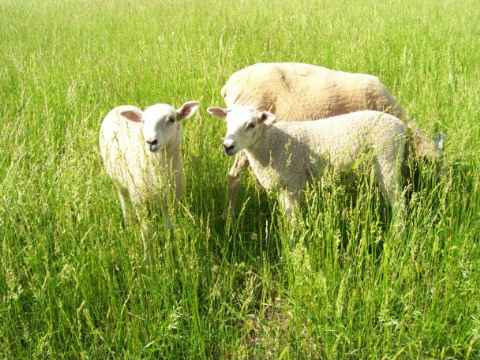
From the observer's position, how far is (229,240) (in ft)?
7.48

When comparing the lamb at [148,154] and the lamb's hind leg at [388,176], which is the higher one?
the lamb at [148,154]

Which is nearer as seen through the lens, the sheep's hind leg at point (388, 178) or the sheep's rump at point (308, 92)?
the sheep's hind leg at point (388, 178)

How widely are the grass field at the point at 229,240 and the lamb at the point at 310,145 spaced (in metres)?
0.15

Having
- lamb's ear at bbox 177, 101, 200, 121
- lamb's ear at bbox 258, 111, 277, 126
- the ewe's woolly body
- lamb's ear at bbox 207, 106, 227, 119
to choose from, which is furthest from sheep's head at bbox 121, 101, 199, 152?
the ewe's woolly body

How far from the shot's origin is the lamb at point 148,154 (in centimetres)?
253

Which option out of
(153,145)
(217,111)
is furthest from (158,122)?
(217,111)

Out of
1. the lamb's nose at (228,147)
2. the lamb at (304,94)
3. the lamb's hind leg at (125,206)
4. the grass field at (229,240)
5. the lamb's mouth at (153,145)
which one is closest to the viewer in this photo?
the grass field at (229,240)

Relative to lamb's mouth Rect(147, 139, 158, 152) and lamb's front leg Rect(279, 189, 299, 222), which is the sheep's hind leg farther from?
lamb's mouth Rect(147, 139, 158, 152)

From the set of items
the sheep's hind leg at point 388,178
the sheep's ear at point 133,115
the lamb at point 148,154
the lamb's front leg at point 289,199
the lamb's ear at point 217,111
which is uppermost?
the sheep's ear at point 133,115

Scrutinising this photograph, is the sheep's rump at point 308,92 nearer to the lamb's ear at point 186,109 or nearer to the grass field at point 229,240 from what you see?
the grass field at point 229,240

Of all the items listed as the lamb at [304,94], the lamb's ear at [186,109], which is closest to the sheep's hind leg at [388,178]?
the lamb at [304,94]

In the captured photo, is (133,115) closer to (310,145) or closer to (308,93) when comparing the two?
(310,145)

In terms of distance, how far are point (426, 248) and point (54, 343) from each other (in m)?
1.88

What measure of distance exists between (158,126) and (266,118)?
721 mm
